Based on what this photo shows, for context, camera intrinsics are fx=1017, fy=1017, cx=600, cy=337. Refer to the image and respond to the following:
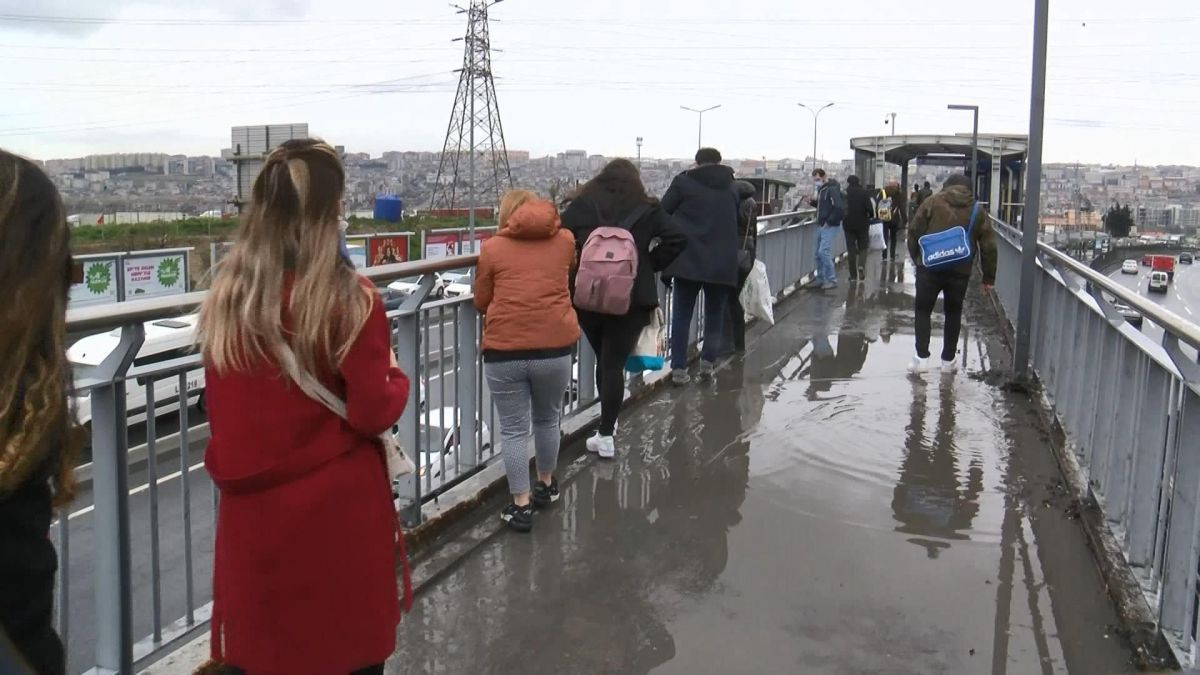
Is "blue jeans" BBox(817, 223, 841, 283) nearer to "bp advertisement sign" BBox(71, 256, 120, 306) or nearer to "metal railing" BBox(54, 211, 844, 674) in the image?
"metal railing" BBox(54, 211, 844, 674)

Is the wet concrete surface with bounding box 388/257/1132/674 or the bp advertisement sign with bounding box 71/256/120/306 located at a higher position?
the wet concrete surface with bounding box 388/257/1132/674

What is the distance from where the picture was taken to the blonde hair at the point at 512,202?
466cm

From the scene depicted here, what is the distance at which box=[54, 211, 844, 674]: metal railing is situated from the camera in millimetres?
3045

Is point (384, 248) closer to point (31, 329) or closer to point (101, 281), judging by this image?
point (101, 281)

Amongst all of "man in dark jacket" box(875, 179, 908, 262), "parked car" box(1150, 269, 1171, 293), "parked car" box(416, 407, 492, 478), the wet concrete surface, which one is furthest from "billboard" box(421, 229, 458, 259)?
"parked car" box(416, 407, 492, 478)

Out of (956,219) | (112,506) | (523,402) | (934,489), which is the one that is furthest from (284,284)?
(956,219)

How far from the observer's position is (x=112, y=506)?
3.08m

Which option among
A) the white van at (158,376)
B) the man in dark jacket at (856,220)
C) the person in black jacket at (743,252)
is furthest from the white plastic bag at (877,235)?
the white van at (158,376)

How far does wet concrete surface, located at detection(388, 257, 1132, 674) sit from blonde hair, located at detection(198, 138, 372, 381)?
1.61m

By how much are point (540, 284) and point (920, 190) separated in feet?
72.6

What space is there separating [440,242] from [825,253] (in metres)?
32.6

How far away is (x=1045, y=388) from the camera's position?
7.47m

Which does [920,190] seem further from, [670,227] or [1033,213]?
[670,227]

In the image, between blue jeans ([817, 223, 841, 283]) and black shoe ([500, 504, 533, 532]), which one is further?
blue jeans ([817, 223, 841, 283])
